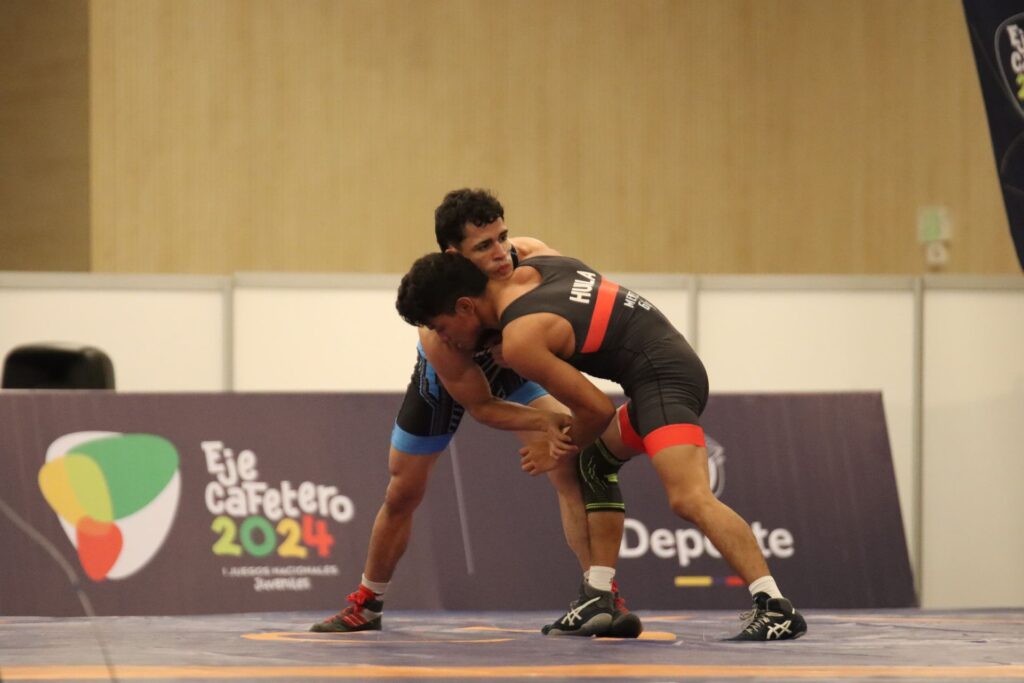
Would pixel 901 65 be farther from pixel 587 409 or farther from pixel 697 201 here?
pixel 587 409

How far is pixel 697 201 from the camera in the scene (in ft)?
36.8

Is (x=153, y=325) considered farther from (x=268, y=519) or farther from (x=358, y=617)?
(x=358, y=617)

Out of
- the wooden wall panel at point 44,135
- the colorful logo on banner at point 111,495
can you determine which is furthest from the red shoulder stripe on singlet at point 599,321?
the wooden wall panel at point 44,135

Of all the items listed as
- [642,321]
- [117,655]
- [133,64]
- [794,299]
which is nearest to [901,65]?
[794,299]

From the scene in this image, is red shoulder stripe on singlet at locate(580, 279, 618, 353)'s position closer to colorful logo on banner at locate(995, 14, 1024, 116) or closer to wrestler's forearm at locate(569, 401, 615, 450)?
wrestler's forearm at locate(569, 401, 615, 450)

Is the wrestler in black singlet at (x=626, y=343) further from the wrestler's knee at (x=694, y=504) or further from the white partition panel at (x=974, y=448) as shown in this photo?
the white partition panel at (x=974, y=448)

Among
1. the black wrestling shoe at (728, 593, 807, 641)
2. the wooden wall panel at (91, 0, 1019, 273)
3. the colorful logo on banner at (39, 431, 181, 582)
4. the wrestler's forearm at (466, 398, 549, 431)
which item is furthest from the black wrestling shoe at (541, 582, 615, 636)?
the wooden wall panel at (91, 0, 1019, 273)

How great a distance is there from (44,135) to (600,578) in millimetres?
7534

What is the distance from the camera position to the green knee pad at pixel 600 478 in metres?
4.97

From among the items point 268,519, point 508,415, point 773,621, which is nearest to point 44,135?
point 268,519

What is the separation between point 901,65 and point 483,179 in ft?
11.1

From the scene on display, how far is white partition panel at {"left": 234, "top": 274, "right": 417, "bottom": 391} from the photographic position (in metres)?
8.24

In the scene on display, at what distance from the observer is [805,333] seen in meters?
8.36

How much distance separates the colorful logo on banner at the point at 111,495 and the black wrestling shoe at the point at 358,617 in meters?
1.25
